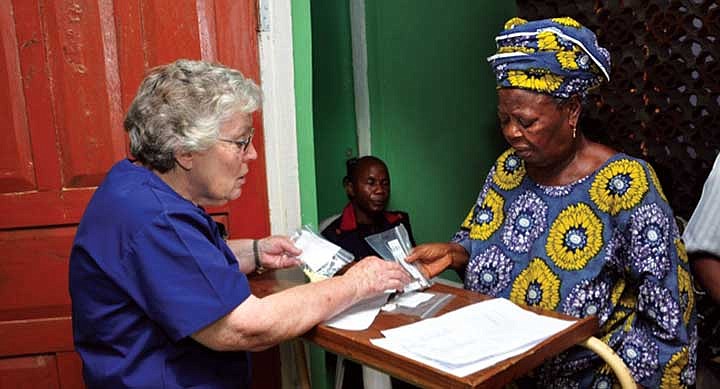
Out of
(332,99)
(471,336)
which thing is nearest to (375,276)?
(471,336)

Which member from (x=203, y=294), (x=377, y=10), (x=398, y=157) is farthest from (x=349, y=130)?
(x=203, y=294)

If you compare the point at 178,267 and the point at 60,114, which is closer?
the point at 178,267

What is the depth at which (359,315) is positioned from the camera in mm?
1394

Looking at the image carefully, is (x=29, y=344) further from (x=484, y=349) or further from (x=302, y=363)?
(x=484, y=349)

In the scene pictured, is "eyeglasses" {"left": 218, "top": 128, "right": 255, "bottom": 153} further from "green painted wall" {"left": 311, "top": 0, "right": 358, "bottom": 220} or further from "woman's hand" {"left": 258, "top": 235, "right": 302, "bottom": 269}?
"green painted wall" {"left": 311, "top": 0, "right": 358, "bottom": 220}

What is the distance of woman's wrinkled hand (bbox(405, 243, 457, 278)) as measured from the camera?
1655 mm

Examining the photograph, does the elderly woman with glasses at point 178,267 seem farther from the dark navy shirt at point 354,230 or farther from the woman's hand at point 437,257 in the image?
the dark navy shirt at point 354,230

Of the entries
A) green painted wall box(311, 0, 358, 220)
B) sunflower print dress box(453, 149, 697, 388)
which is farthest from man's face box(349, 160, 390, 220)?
sunflower print dress box(453, 149, 697, 388)

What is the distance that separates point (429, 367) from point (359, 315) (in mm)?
318

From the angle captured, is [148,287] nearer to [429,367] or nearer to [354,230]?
[429,367]

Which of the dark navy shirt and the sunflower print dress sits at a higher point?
the sunflower print dress

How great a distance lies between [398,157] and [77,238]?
1968 millimetres

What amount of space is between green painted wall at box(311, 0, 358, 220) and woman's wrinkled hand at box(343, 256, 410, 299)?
157 cm

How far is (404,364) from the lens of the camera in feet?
3.76
